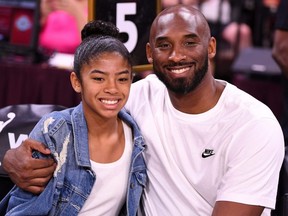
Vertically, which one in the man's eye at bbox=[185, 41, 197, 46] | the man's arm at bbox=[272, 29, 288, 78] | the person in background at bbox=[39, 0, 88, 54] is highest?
the man's eye at bbox=[185, 41, 197, 46]

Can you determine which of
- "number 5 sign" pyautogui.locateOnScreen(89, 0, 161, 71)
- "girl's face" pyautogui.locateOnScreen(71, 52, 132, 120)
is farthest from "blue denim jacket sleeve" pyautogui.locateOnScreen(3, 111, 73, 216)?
"number 5 sign" pyautogui.locateOnScreen(89, 0, 161, 71)

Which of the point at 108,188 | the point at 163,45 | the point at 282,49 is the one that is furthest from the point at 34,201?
the point at 282,49

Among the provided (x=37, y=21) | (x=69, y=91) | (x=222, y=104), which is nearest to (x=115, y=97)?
(x=222, y=104)

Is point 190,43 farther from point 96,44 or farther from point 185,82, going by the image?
point 96,44

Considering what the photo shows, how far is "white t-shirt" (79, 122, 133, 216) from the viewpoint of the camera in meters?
2.58

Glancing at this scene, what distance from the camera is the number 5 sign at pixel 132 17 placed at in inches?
117

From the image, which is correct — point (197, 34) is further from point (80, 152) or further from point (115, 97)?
point (80, 152)

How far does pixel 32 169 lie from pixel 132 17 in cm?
86

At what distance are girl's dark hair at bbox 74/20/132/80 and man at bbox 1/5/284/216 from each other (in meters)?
0.14

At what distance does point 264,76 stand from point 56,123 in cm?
317

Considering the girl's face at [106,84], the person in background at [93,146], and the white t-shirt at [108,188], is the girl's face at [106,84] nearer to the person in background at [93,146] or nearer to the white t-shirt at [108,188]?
the person in background at [93,146]

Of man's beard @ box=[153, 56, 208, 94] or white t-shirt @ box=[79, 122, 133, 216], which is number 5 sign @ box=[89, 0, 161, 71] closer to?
man's beard @ box=[153, 56, 208, 94]

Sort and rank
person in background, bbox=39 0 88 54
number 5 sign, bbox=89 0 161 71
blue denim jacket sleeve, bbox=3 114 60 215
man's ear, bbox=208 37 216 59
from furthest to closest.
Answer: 1. person in background, bbox=39 0 88 54
2. number 5 sign, bbox=89 0 161 71
3. man's ear, bbox=208 37 216 59
4. blue denim jacket sleeve, bbox=3 114 60 215

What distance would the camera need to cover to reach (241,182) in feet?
8.20
